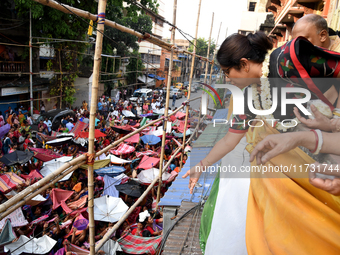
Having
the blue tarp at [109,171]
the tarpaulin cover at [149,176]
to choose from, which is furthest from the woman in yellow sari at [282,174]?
the blue tarp at [109,171]

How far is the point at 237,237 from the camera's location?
1.54m

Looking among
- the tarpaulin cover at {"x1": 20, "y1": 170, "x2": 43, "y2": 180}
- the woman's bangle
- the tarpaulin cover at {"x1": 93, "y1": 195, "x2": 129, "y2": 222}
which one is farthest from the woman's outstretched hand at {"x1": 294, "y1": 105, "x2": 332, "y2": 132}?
the tarpaulin cover at {"x1": 20, "y1": 170, "x2": 43, "y2": 180}

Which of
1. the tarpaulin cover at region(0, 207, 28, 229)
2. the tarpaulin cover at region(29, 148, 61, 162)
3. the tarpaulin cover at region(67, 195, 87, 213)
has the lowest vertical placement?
→ the tarpaulin cover at region(67, 195, 87, 213)

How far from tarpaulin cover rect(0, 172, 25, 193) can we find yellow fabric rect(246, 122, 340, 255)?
5808mm

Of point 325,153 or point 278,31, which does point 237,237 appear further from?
point 278,31

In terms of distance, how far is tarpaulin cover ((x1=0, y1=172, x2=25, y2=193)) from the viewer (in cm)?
560

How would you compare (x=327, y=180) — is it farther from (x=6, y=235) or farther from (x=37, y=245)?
(x=6, y=235)

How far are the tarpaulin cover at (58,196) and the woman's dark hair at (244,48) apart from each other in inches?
234

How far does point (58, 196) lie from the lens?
A: 6.37m

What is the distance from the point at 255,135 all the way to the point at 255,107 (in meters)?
0.17

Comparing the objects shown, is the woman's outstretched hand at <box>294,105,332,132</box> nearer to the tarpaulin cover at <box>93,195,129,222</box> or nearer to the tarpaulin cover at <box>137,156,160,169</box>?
the tarpaulin cover at <box>93,195,129,222</box>

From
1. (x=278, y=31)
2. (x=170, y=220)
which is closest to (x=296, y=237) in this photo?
(x=170, y=220)

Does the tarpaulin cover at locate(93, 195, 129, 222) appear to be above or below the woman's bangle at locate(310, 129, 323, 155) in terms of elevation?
below

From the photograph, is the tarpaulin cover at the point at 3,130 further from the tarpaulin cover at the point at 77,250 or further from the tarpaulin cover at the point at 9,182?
the tarpaulin cover at the point at 77,250
